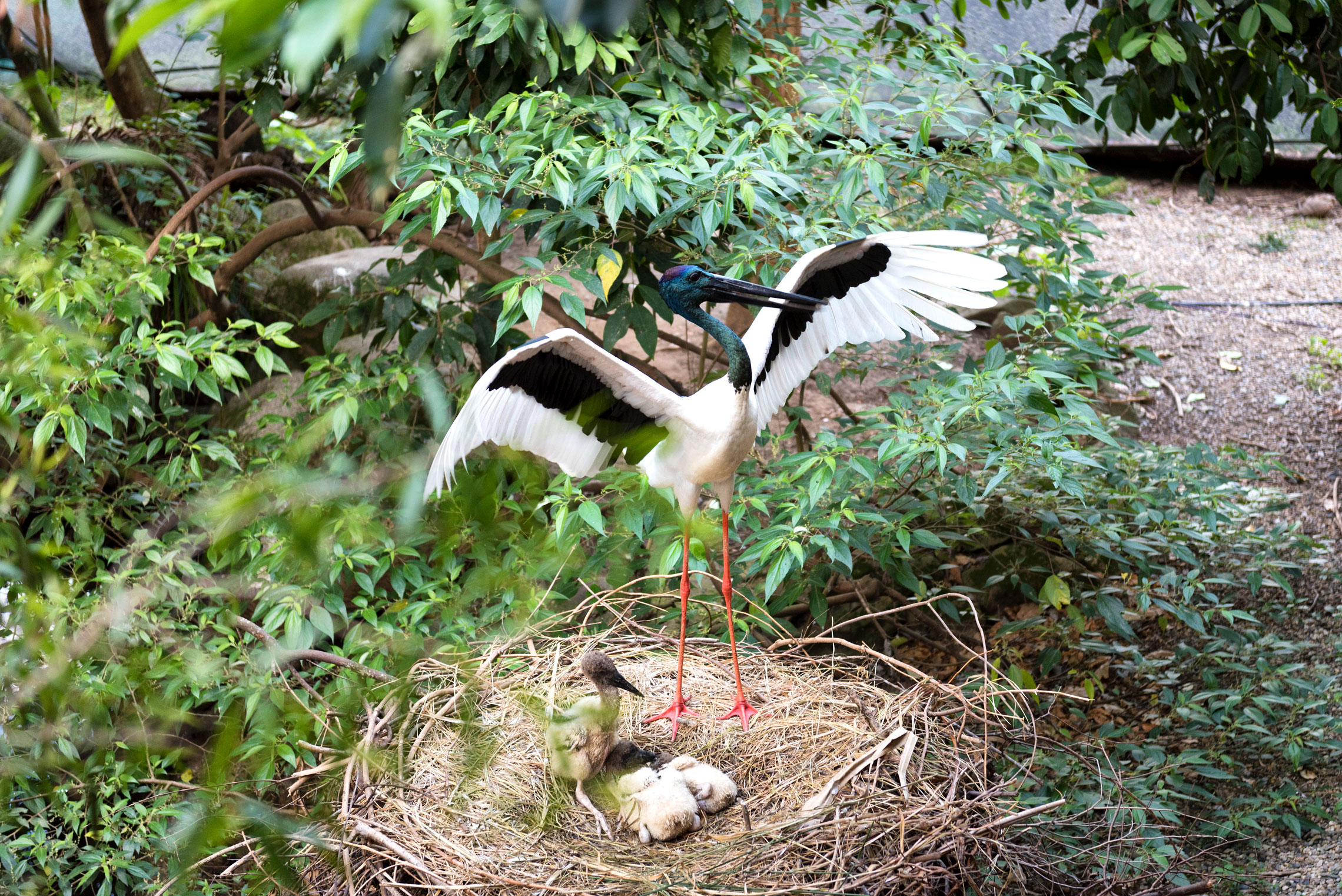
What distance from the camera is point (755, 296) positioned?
2941 millimetres

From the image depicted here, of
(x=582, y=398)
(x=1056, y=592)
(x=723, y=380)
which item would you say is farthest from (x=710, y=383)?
(x=1056, y=592)

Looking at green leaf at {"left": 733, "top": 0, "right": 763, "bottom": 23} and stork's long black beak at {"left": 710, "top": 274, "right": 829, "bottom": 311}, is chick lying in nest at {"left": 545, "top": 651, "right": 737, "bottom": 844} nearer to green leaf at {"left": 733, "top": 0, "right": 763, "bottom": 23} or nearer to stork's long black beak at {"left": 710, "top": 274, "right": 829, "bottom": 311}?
stork's long black beak at {"left": 710, "top": 274, "right": 829, "bottom": 311}

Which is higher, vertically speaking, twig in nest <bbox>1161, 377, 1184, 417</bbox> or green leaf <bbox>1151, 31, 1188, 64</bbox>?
green leaf <bbox>1151, 31, 1188, 64</bbox>

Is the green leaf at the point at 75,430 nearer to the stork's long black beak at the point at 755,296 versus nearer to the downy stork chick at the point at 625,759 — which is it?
the downy stork chick at the point at 625,759

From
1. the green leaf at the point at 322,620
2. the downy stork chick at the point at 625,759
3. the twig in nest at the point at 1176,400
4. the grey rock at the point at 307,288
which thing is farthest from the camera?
the twig in nest at the point at 1176,400

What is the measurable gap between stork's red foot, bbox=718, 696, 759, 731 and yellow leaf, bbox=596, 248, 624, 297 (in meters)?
1.33

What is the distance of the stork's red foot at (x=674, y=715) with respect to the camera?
10.5 ft

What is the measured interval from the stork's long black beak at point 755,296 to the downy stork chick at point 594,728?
1040mm

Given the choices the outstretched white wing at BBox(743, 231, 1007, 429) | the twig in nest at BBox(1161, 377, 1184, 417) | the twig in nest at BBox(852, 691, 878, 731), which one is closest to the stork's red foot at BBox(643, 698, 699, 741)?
the twig in nest at BBox(852, 691, 878, 731)

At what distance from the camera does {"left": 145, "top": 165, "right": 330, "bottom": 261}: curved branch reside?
13.2ft

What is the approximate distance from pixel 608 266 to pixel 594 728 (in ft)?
4.75

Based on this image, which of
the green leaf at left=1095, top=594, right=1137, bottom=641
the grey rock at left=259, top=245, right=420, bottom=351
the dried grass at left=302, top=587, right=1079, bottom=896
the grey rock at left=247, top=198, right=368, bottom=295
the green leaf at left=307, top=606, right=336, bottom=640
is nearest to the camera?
the dried grass at left=302, top=587, right=1079, bottom=896

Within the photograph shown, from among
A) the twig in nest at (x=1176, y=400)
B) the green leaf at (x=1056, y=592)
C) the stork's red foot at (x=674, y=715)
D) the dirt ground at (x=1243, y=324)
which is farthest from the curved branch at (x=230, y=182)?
the twig in nest at (x=1176, y=400)

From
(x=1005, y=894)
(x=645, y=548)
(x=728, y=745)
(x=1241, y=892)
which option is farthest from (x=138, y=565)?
(x=1241, y=892)
